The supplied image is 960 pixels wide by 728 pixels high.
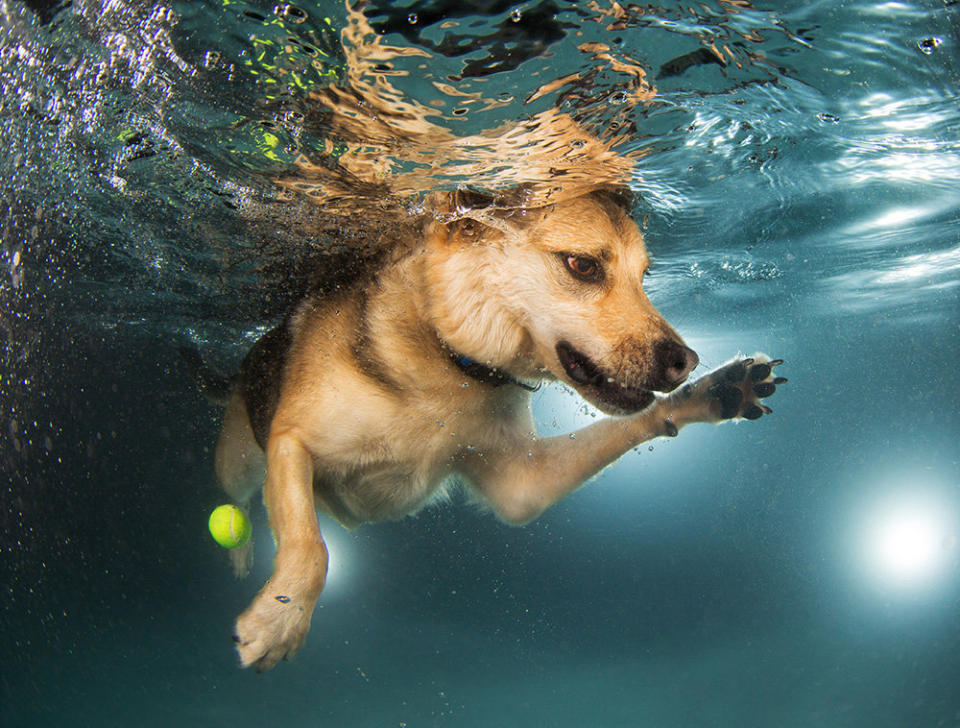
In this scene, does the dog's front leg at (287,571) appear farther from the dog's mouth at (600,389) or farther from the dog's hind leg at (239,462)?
the dog's hind leg at (239,462)

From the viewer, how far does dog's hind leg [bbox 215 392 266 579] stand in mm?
5957

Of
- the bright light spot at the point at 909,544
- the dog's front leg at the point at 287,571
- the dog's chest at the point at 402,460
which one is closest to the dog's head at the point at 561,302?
the dog's chest at the point at 402,460

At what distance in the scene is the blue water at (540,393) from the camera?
10.5 feet

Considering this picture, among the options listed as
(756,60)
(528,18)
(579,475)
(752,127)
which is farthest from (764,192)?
(528,18)

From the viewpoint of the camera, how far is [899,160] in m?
6.07

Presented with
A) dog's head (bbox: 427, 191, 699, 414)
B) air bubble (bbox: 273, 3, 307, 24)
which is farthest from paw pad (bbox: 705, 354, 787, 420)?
air bubble (bbox: 273, 3, 307, 24)

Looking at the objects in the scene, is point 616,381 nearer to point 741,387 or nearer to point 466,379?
point 466,379

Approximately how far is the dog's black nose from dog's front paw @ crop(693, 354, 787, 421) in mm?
1684

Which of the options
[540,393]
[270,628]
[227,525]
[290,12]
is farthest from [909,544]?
[290,12]

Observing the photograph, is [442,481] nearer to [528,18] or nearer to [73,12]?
[528,18]

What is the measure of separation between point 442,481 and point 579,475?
46.0 inches

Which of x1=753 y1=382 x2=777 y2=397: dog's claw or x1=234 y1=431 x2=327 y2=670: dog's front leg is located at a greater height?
x1=234 y1=431 x2=327 y2=670: dog's front leg

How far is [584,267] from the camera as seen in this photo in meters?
3.47

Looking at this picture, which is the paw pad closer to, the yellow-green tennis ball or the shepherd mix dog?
A: the shepherd mix dog
